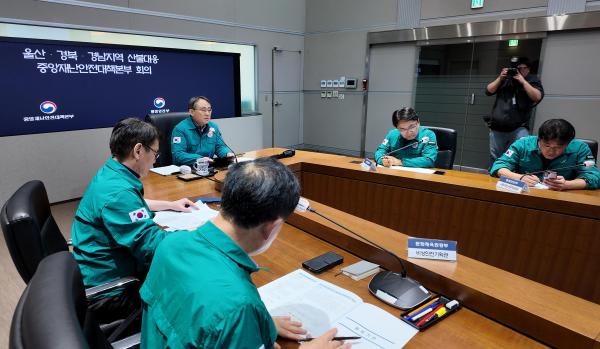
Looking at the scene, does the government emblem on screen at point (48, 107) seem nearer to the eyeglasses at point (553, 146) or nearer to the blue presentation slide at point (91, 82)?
the blue presentation slide at point (91, 82)

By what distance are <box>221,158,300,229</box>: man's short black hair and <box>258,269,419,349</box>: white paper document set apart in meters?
0.38

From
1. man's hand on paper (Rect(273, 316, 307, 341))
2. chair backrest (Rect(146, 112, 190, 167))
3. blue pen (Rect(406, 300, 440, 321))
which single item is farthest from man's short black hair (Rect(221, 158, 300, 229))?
chair backrest (Rect(146, 112, 190, 167))

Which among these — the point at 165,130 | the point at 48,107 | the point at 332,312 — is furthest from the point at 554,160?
the point at 48,107

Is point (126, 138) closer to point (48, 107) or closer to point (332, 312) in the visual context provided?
point (332, 312)

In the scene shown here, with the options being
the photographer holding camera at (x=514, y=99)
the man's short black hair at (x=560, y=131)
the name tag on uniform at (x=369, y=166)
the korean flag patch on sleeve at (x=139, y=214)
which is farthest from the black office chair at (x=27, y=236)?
the photographer holding camera at (x=514, y=99)

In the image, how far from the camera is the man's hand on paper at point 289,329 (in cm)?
90

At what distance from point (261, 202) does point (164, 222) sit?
1052 millimetres

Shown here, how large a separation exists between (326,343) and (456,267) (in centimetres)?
55

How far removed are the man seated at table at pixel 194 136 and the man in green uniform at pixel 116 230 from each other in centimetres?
149

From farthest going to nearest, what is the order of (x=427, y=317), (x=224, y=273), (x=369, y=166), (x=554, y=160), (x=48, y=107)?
(x=48, y=107), (x=369, y=166), (x=554, y=160), (x=427, y=317), (x=224, y=273)

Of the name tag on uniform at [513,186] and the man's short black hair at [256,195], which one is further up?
the man's short black hair at [256,195]

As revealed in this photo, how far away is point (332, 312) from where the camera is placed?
102 centimetres

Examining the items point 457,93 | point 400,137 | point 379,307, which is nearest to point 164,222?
point 379,307

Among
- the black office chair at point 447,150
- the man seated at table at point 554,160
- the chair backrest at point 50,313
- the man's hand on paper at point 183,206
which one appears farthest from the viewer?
the black office chair at point 447,150
